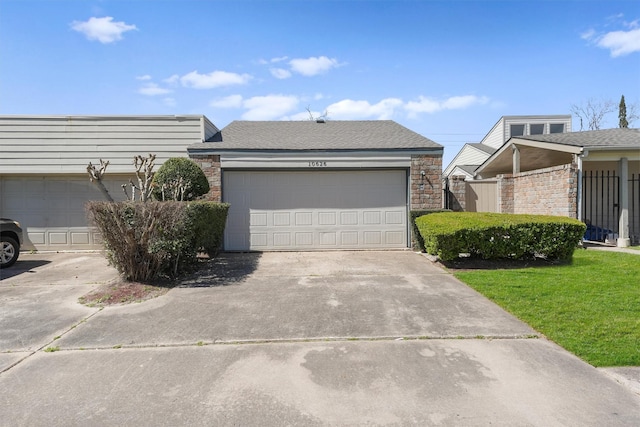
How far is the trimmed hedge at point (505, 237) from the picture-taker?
731 centimetres

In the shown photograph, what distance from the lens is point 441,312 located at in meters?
4.78

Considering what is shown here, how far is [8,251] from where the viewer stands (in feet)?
27.2

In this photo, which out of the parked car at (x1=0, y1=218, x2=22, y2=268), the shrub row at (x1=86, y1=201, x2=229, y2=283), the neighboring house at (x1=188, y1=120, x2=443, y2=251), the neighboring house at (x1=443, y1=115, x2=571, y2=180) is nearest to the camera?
the shrub row at (x1=86, y1=201, x2=229, y2=283)

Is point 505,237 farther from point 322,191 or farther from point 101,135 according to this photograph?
point 101,135

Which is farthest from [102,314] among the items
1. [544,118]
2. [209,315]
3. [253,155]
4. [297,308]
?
[544,118]

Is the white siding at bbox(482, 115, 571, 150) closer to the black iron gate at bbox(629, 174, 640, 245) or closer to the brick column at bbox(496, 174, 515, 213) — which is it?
the black iron gate at bbox(629, 174, 640, 245)

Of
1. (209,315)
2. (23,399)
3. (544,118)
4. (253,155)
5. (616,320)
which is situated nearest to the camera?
(23,399)

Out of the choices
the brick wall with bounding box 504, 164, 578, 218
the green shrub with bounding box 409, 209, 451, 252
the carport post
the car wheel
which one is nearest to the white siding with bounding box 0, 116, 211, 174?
the car wheel

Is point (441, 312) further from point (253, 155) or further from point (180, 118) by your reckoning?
point (180, 118)

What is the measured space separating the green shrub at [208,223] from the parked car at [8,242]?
4.29 m

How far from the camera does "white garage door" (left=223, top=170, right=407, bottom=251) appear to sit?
1040cm

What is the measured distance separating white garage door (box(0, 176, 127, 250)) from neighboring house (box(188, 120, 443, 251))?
3883mm

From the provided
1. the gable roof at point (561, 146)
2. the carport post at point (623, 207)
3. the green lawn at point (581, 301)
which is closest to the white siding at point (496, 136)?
the gable roof at point (561, 146)

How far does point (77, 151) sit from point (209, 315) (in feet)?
28.5
